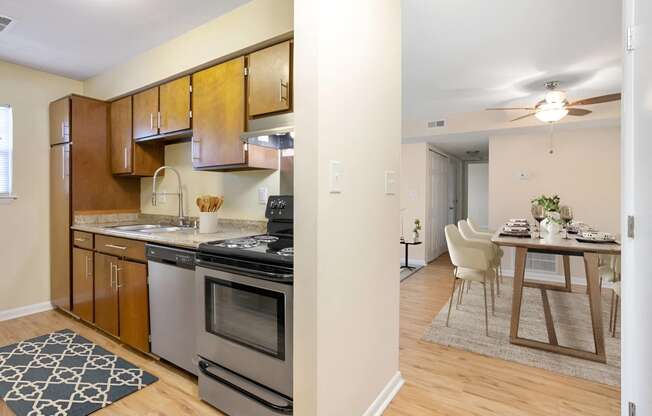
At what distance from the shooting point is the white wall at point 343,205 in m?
1.32

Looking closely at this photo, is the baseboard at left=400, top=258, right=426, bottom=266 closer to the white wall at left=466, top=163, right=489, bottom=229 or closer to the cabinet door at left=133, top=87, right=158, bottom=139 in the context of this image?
the white wall at left=466, top=163, right=489, bottom=229

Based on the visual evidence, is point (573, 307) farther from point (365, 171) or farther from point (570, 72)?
point (365, 171)

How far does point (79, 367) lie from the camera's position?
2.28 m

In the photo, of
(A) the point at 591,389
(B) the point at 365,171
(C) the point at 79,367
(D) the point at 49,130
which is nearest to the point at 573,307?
(A) the point at 591,389

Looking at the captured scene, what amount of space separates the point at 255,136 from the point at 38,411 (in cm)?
198

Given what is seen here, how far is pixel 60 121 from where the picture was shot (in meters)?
3.22

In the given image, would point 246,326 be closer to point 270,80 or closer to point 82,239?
point 270,80

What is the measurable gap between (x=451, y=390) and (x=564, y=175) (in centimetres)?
399

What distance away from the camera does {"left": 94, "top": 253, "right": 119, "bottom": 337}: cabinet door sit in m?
2.59

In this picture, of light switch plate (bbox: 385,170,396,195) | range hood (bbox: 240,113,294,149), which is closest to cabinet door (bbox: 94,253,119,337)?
range hood (bbox: 240,113,294,149)

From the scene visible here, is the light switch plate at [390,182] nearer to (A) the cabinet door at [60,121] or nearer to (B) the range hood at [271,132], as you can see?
(B) the range hood at [271,132]

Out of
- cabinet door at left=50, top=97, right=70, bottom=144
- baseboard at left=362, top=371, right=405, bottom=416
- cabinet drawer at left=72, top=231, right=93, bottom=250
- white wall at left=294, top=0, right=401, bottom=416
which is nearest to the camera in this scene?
white wall at left=294, top=0, right=401, bottom=416

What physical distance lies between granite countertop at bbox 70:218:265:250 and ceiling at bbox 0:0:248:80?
5.11ft

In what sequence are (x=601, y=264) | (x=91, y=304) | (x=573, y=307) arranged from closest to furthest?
1. (x=91, y=304)
2. (x=601, y=264)
3. (x=573, y=307)
